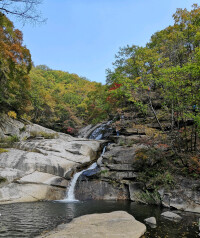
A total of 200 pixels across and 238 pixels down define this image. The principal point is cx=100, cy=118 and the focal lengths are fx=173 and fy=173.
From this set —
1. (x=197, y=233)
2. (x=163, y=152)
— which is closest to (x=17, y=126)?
(x=163, y=152)

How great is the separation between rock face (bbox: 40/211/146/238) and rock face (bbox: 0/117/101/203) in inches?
230

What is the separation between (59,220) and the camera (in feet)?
23.9

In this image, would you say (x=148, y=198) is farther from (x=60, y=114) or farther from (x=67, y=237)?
(x=60, y=114)

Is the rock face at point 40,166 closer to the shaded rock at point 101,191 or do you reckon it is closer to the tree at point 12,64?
the shaded rock at point 101,191

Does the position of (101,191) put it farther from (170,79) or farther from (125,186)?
(170,79)

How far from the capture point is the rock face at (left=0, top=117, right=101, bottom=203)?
11359mm

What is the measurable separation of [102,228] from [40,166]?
906 cm

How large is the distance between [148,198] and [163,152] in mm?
3294

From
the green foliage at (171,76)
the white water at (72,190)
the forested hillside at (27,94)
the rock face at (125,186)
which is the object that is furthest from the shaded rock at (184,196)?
the forested hillside at (27,94)

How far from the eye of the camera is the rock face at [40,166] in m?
11.4

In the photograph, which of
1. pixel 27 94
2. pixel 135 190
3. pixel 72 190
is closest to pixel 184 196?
pixel 135 190

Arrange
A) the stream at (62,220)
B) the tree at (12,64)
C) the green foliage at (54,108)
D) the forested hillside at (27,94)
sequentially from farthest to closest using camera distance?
1. the green foliage at (54,108)
2. the forested hillside at (27,94)
3. the tree at (12,64)
4. the stream at (62,220)

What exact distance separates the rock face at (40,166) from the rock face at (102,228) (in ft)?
19.2

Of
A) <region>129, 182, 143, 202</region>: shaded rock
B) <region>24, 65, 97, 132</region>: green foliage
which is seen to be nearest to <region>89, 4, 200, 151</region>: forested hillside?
<region>129, 182, 143, 202</region>: shaded rock
